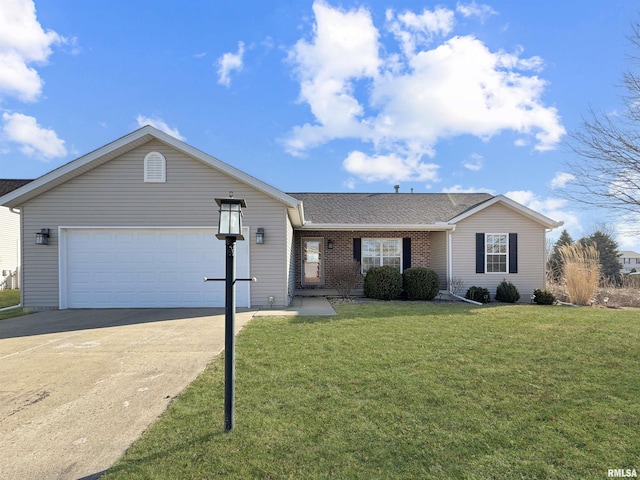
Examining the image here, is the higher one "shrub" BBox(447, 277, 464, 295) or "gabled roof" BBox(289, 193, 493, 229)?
"gabled roof" BBox(289, 193, 493, 229)

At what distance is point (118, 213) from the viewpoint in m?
9.27

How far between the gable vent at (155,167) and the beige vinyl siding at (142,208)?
115 millimetres

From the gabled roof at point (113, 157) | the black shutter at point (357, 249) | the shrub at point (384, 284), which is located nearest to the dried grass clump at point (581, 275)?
the shrub at point (384, 284)

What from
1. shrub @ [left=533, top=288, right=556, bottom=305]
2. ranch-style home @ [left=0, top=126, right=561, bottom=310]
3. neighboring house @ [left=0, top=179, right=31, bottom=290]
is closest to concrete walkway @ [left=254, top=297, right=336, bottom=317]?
ranch-style home @ [left=0, top=126, right=561, bottom=310]

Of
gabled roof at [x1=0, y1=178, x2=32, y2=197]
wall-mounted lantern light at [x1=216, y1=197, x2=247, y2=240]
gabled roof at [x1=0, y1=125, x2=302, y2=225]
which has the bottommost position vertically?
wall-mounted lantern light at [x1=216, y1=197, x2=247, y2=240]

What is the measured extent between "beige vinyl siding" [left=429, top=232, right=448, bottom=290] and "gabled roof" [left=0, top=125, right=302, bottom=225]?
6602 millimetres

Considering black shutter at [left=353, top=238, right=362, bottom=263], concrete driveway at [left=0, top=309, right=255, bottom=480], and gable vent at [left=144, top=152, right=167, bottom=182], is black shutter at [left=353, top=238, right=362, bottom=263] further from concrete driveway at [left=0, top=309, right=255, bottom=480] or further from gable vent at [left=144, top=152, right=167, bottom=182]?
gable vent at [left=144, top=152, right=167, bottom=182]

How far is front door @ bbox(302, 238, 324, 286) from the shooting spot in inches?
545

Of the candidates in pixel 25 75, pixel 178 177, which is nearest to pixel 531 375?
pixel 178 177

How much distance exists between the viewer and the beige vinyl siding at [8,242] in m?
16.7

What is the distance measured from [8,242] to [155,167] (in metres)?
14.1

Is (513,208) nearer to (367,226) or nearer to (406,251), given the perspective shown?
(406,251)

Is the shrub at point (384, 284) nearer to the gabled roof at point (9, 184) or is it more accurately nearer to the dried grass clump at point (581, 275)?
the dried grass clump at point (581, 275)

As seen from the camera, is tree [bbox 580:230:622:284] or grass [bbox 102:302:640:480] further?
tree [bbox 580:230:622:284]
